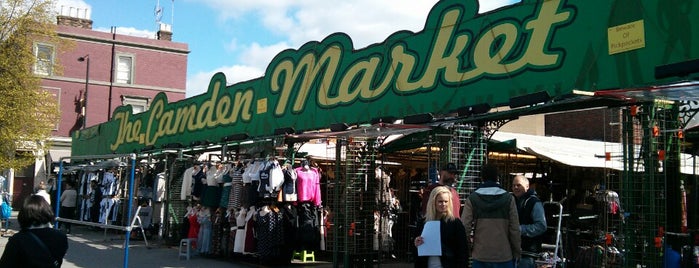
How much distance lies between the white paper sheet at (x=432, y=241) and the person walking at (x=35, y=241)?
3.01 meters

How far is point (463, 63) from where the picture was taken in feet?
33.7

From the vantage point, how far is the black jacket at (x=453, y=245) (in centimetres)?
638

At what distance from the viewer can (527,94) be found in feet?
29.6

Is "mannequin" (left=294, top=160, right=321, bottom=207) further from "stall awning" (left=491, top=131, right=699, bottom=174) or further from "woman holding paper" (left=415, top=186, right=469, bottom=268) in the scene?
"woman holding paper" (left=415, top=186, right=469, bottom=268)

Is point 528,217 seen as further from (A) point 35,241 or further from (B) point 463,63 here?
(A) point 35,241

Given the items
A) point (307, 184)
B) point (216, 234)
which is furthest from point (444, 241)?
point (216, 234)

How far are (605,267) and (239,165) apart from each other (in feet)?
25.4

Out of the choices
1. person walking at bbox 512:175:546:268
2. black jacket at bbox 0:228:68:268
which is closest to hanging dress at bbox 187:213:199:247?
person walking at bbox 512:175:546:268

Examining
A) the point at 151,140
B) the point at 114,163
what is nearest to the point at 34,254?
the point at 114,163

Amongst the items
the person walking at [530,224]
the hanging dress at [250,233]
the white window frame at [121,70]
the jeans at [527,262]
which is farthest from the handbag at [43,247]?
the white window frame at [121,70]

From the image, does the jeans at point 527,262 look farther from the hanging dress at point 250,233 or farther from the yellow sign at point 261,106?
the yellow sign at point 261,106

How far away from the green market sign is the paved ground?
9.13 ft

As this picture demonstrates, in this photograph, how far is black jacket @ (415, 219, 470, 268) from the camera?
6375 mm

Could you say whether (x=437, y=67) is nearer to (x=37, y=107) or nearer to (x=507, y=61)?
(x=507, y=61)
